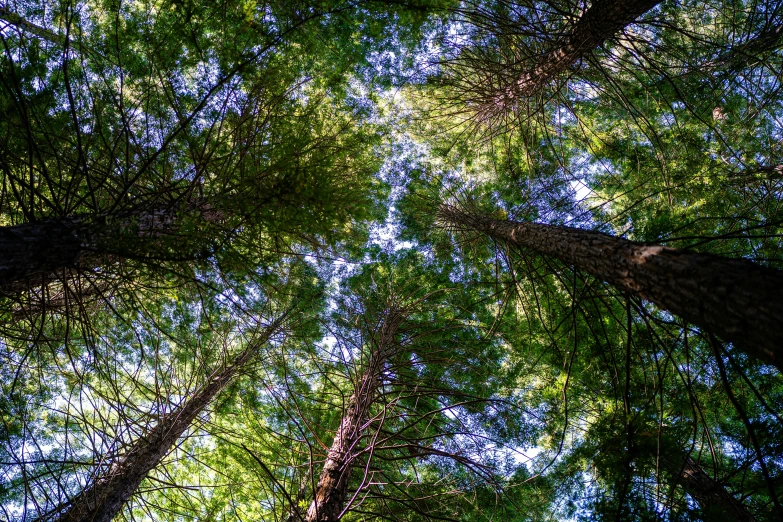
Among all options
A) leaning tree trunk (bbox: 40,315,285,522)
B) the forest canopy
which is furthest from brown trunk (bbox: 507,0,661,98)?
leaning tree trunk (bbox: 40,315,285,522)

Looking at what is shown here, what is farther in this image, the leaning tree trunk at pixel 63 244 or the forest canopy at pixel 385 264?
the forest canopy at pixel 385 264

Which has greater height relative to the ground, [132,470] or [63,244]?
[63,244]

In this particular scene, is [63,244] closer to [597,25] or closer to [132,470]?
[132,470]

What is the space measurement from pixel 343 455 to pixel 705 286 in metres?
2.89

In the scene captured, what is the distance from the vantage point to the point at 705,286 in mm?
1781

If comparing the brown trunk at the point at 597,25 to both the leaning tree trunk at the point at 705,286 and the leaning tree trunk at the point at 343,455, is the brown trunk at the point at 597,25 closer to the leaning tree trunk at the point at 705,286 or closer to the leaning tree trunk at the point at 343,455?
the leaning tree trunk at the point at 705,286

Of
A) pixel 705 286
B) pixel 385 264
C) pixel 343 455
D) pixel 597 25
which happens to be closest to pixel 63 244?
pixel 343 455

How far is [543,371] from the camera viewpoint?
690 cm

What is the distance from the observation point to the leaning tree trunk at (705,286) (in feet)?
4.91

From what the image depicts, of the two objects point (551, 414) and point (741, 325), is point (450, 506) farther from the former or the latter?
point (741, 325)

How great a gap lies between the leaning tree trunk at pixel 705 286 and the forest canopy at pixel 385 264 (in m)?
0.02

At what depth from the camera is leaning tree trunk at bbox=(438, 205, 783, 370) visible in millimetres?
1495

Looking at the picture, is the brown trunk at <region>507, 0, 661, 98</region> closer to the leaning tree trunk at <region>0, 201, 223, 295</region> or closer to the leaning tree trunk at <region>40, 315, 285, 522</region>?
the leaning tree trunk at <region>0, 201, 223, 295</region>

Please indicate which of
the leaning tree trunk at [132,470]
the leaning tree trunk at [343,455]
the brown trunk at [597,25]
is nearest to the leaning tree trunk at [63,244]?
the leaning tree trunk at [132,470]
